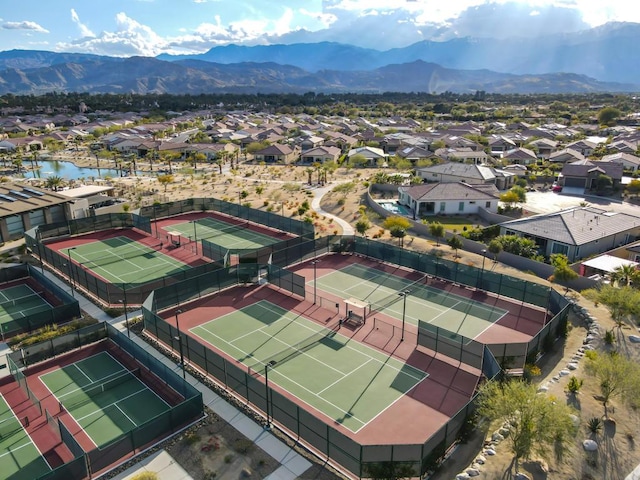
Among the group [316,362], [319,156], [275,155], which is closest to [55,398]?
[316,362]

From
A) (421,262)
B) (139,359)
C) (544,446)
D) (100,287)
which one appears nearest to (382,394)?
(544,446)

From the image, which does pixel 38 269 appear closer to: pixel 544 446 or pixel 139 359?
pixel 139 359

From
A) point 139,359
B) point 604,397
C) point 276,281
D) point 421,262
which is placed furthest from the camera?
point 421,262

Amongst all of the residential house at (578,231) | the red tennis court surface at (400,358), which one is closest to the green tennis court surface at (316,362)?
the red tennis court surface at (400,358)

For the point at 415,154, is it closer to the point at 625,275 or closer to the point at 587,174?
the point at 587,174

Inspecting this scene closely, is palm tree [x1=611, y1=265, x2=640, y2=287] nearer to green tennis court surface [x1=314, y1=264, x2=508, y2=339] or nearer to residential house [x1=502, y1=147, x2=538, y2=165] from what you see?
green tennis court surface [x1=314, y1=264, x2=508, y2=339]

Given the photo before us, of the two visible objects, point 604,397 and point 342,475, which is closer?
point 342,475
